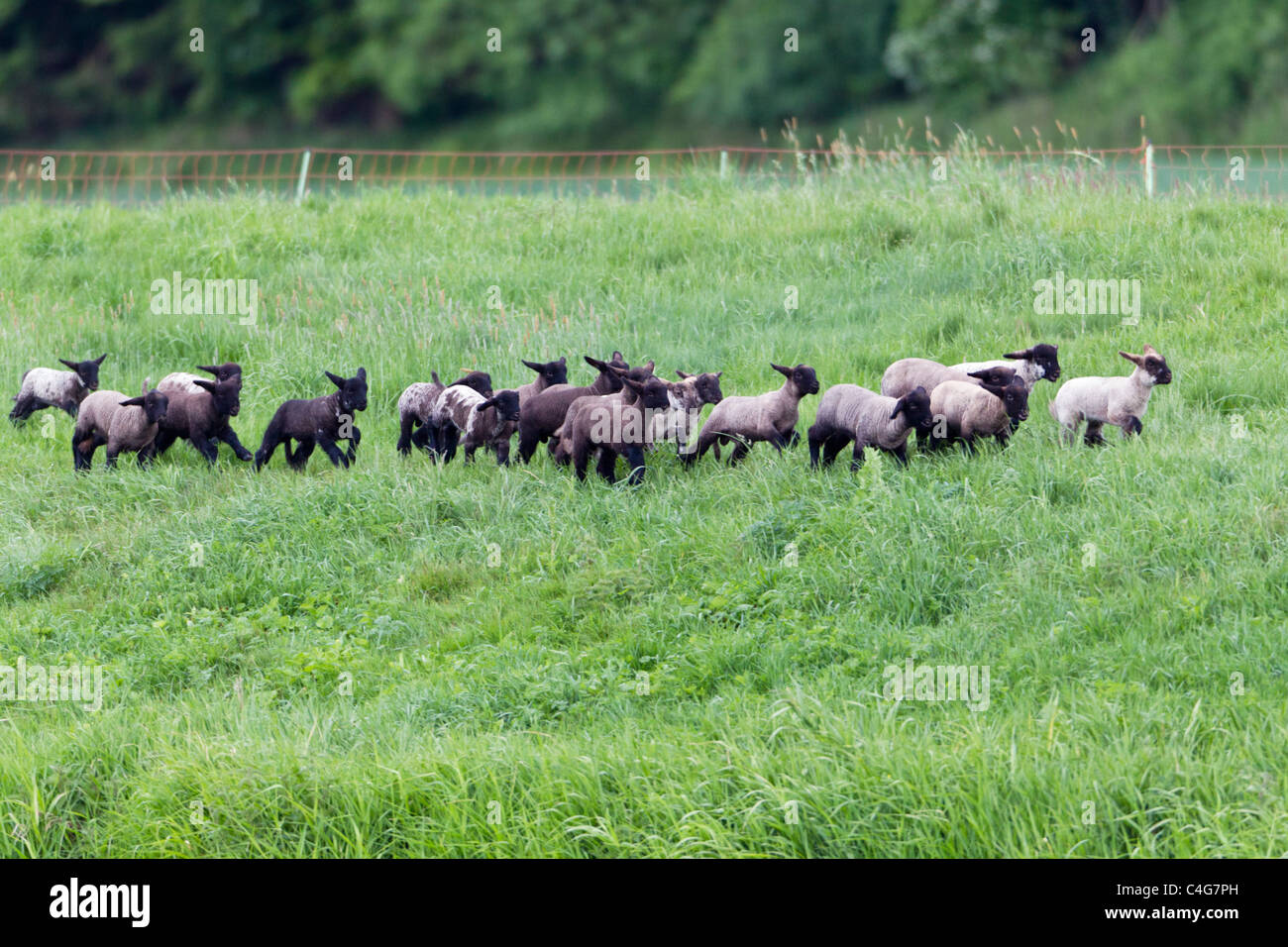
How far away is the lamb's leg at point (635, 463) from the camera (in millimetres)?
9469

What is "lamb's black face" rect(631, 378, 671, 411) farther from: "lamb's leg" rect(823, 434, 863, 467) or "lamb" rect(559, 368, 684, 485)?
"lamb's leg" rect(823, 434, 863, 467)

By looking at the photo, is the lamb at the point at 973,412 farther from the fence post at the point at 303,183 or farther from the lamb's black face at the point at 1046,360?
the fence post at the point at 303,183

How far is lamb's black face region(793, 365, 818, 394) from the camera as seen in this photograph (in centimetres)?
948

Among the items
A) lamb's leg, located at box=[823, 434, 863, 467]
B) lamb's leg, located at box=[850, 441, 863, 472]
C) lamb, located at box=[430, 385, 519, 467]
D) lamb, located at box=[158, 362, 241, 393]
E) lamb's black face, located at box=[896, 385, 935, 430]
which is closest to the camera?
lamb's black face, located at box=[896, 385, 935, 430]

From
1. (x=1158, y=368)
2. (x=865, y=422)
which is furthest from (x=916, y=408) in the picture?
(x=1158, y=368)

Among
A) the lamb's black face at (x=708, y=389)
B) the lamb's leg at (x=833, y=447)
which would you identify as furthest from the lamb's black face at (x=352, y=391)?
the lamb's leg at (x=833, y=447)

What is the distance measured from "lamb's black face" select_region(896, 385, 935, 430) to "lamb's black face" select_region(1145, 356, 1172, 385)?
1502mm

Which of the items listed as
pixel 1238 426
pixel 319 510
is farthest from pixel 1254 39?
pixel 319 510

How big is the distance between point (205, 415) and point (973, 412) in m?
6.02

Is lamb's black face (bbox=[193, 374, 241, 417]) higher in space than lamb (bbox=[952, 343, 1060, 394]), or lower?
lower

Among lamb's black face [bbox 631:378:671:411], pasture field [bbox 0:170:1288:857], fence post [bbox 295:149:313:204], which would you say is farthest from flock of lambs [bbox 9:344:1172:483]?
fence post [bbox 295:149:313:204]

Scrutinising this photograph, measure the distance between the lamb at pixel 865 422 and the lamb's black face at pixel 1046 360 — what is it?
107cm

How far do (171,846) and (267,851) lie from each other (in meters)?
0.45
